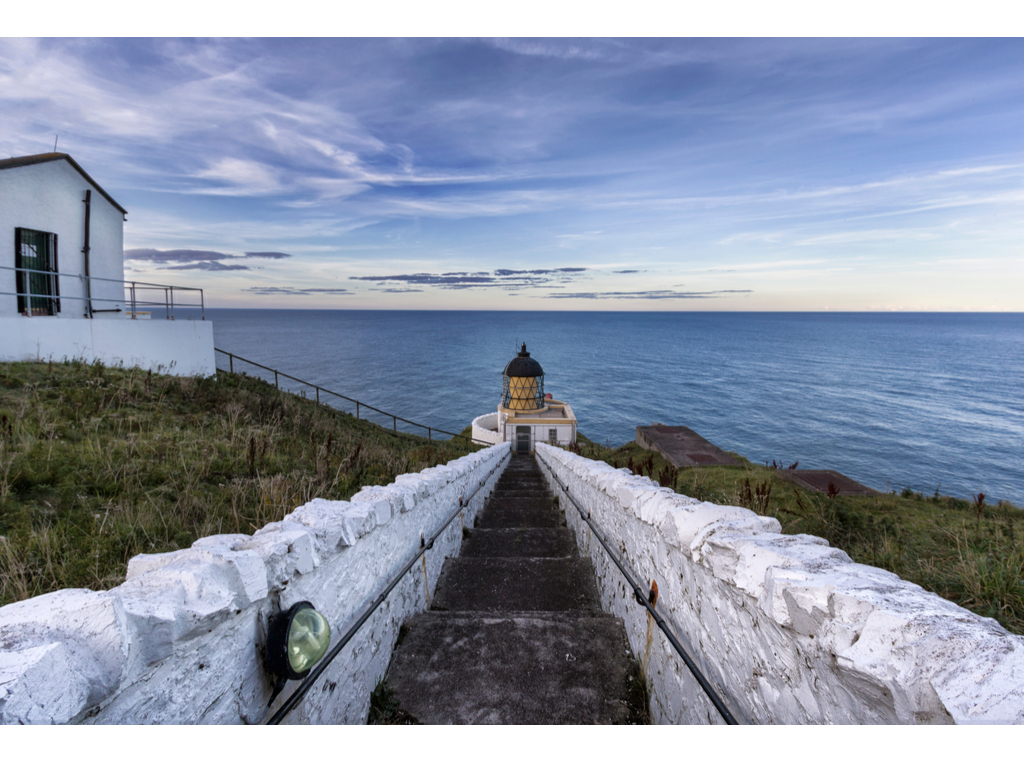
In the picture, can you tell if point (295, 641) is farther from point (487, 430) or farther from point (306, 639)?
point (487, 430)

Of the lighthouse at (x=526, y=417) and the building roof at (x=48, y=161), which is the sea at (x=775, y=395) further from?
the building roof at (x=48, y=161)

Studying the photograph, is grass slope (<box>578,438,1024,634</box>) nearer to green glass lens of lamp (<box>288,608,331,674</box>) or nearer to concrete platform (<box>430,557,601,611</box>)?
concrete platform (<box>430,557,601,611</box>)

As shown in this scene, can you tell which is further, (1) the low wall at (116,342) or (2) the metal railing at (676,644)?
(1) the low wall at (116,342)

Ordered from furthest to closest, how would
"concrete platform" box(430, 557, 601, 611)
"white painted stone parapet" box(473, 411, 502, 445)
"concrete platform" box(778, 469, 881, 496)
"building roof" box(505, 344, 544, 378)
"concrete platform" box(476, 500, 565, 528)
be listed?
"white painted stone parapet" box(473, 411, 502, 445) → "building roof" box(505, 344, 544, 378) → "concrete platform" box(778, 469, 881, 496) → "concrete platform" box(476, 500, 565, 528) → "concrete platform" box(430, 557, 601, 611)

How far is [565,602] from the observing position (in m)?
4.26

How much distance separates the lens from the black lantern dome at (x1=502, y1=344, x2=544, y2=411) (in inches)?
1043

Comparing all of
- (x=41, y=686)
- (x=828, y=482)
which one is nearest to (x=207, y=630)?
(x=41, y=686)

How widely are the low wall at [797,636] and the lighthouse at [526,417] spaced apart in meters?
21.9

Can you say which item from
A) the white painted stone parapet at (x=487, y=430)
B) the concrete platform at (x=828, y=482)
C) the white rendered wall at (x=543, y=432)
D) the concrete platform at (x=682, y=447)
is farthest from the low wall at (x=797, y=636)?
the white painted stone parapet at (x=487, y=430)

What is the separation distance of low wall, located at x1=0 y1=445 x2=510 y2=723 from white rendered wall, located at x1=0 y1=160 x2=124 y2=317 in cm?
1134

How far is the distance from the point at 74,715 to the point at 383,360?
75.4 metres

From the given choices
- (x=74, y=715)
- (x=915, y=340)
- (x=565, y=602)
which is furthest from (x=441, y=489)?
(x=915, y=340)

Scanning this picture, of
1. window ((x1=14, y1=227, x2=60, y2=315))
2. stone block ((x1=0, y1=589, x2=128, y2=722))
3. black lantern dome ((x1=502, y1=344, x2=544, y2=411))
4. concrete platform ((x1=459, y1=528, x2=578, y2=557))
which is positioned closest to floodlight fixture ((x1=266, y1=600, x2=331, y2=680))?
stone block ((x1=0, y1=589, x2=128, y2=722))

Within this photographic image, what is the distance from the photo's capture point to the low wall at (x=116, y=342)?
9414 mm
